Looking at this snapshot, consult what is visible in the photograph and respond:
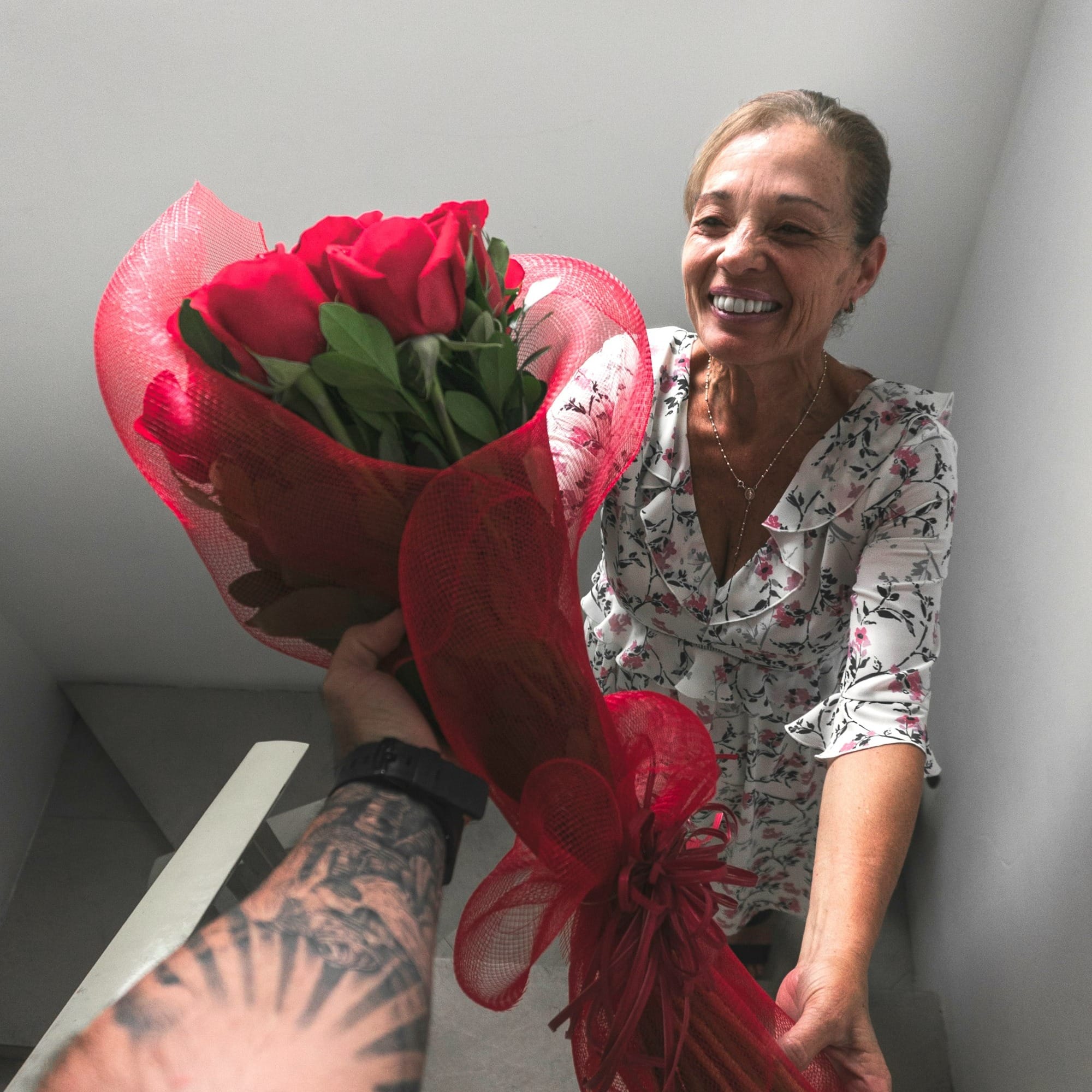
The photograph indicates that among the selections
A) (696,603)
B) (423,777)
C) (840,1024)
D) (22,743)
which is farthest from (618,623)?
(22,743)

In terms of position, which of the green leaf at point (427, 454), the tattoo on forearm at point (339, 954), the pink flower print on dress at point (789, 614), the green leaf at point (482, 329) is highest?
the green leaf at point (482, 329)

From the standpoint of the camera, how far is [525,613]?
A: 606 millimetres

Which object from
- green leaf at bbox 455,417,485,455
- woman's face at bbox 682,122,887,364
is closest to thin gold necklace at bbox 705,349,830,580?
woman's face at bbox 682,122,887,364

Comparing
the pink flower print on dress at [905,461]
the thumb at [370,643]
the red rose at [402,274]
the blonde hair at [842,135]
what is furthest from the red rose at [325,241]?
the pink flower print on dress at [905,461]

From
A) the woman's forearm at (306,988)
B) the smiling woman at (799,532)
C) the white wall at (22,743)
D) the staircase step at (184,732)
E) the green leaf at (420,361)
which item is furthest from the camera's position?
the staircase step at (184,732)

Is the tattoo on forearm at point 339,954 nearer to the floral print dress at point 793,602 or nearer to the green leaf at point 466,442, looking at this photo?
the green leaf at point 466,442

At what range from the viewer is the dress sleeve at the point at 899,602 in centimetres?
92

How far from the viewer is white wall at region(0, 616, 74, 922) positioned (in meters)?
1.94

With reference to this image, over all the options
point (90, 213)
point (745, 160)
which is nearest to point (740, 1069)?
point (745, 160)

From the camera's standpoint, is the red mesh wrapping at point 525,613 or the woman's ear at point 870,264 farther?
the woman's ear at point 870,264

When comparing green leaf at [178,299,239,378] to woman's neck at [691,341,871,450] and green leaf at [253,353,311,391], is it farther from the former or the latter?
woman's neck at [691,341,871,450]

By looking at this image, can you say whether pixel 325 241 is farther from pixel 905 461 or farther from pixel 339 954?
pixel 905 461

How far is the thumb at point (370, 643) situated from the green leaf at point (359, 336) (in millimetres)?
174

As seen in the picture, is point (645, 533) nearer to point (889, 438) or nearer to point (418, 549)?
point (889, 438)
